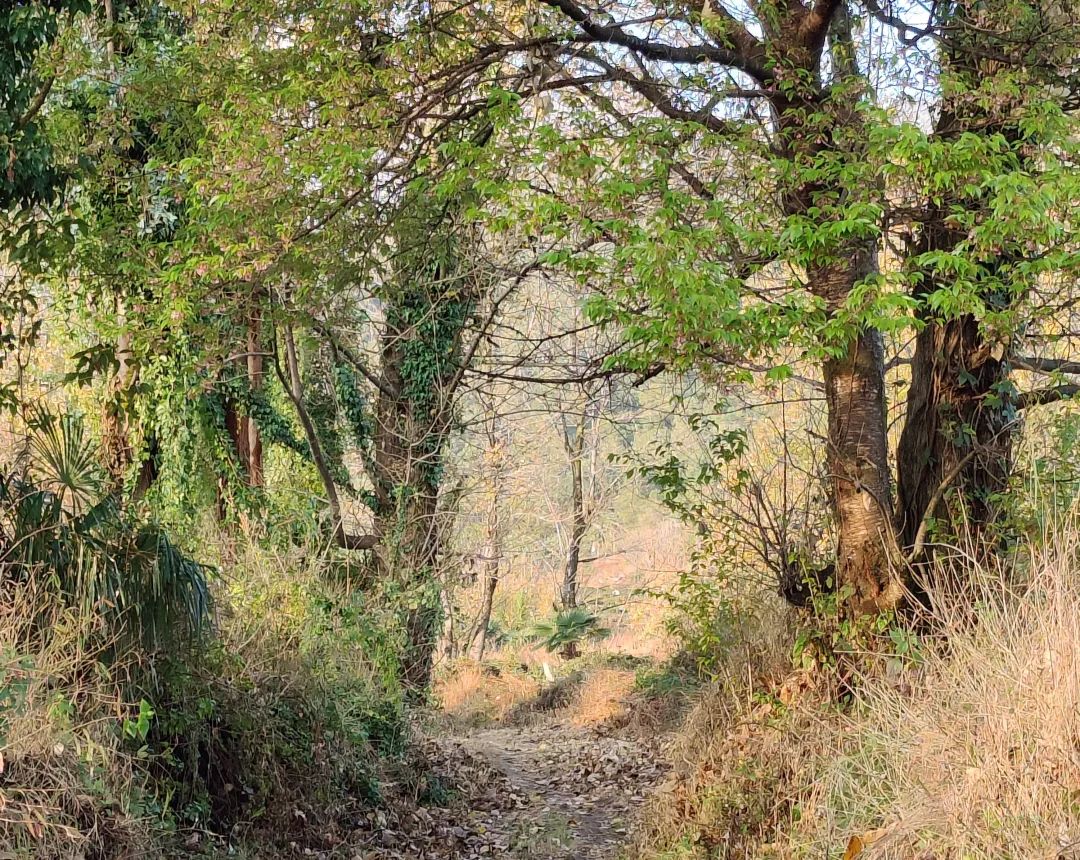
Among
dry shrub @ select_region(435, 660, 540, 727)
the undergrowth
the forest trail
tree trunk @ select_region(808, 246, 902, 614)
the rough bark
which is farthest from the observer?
the rough bark

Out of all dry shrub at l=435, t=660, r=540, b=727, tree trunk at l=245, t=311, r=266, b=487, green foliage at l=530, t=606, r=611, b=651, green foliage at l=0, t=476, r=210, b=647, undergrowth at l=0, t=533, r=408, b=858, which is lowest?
dry shrub at l=435, t=660, r=540, b=727

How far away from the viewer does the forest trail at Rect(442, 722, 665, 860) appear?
9430mm

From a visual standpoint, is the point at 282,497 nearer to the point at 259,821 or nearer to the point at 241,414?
the point at 241,414

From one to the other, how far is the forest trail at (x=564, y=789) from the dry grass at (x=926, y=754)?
1.20 m

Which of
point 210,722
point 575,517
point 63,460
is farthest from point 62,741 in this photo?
point 575,517

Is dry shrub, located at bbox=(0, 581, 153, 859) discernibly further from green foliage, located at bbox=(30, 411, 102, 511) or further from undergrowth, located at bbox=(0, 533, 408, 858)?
green foliage, located at bbox=(30, 411, 102, 511)

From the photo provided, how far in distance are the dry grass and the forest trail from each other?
1.20 metres

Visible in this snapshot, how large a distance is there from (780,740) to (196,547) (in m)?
5.90

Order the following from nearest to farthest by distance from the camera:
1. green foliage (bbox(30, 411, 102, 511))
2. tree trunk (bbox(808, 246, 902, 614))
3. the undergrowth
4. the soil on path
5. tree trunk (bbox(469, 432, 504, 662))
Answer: the undergrowth, green foliage (bbox(30, 411, 102, 511)), tree trunk (bbox(808, 246, 902, 614)), the soil on path, tree trunk (bbox(469, 432, 504, 662))

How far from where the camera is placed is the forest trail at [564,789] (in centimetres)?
943

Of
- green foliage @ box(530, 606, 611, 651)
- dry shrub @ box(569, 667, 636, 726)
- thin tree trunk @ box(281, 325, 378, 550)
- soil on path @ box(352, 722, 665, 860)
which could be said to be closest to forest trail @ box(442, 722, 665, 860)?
soil on path @ box(352, 722, 665, 860)

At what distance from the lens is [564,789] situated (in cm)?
1175

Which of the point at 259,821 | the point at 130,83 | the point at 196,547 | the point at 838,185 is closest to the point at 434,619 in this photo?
the point at 196,547

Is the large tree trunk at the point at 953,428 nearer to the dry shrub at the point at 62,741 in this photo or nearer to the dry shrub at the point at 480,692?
the dry shrub at the point at 62,741
